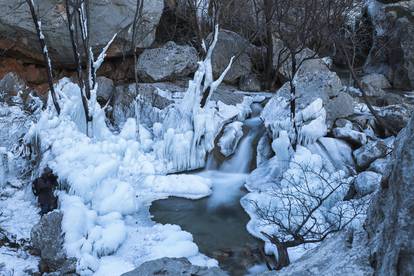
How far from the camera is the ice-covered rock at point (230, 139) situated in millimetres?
10641

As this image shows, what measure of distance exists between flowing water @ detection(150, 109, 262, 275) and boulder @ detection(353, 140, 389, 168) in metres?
2.35

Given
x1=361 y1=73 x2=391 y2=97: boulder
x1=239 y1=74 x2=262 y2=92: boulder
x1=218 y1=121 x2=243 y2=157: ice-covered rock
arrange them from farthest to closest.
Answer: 1. x1=361 y1=73 x2=391 y2=97: boulder
2. x1=239 y1=74 x2=262 y2=92: boulder
3. x1=218 y1=121 x2=243 y2=157: ice-covered rock

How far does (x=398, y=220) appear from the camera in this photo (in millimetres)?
2189

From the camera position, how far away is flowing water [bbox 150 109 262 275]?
6.92m

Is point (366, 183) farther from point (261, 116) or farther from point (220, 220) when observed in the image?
point (261, 116)

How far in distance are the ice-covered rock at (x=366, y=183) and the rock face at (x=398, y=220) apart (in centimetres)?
548

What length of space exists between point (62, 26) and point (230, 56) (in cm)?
498

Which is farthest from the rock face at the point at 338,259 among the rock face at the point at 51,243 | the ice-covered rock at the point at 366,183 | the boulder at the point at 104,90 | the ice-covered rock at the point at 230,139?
the boulder at the point at 104,90

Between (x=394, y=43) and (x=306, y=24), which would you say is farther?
(x=394, y=43)

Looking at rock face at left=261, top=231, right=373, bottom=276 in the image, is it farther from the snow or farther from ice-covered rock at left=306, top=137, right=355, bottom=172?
ice-covered rock at left=306, top=137, right=355, bottom=172

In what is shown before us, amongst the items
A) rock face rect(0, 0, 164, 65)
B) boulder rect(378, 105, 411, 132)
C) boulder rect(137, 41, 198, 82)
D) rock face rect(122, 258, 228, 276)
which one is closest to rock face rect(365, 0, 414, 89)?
boulder rect(378, 105, 411, 132)

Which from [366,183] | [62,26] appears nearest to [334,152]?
[366,183]

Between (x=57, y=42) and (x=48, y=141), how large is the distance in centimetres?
468

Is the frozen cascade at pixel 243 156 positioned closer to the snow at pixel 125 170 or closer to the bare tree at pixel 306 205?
the snow at pixel 125 170
